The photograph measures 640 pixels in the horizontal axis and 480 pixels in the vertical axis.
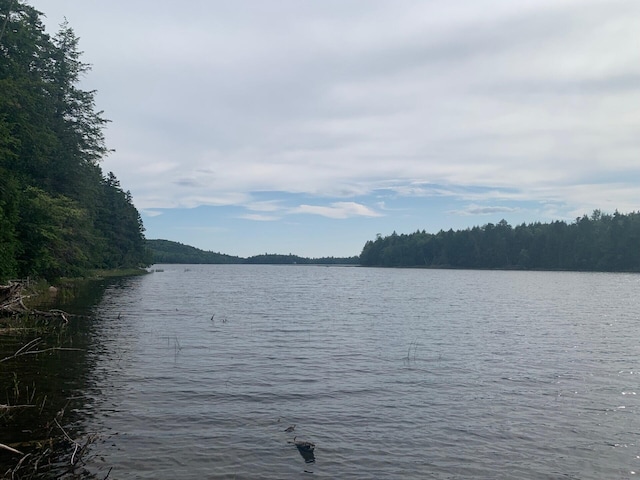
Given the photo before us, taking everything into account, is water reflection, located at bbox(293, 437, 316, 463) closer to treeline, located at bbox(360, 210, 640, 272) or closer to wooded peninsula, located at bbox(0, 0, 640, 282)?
wooded peninsula, located at bbox(0, 0, 640, 282)

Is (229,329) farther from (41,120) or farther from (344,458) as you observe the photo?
(41,120)

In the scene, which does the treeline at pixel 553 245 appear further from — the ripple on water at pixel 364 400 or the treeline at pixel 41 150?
the treeline at pixel 41 150

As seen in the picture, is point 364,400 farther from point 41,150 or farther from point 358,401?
point 41,150

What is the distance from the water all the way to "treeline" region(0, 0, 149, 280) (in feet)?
25.2

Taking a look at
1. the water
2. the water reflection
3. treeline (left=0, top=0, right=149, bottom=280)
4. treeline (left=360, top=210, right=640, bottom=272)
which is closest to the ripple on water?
the water

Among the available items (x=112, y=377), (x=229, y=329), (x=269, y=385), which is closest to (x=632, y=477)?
(x=269, y=385)

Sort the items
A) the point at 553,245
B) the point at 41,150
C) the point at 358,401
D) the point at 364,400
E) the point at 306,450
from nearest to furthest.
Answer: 1. the point at 306,450
2. the point at 358,401
3. the point at 364,400
4. the point at 41,150
5. the point at 553,245

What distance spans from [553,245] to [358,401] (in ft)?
536

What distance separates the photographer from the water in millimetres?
10898

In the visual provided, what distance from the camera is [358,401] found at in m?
15.5

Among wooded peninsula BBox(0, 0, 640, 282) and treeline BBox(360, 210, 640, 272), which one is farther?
treeline BBox(360, 210, 640, 272)

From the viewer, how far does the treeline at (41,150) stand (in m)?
30.2

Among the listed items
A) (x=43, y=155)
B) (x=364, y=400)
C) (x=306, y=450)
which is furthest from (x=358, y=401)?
(x=43, y=155)

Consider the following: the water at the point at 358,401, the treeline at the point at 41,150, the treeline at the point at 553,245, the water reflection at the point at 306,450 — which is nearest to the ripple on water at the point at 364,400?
the water at the point at 358,401
